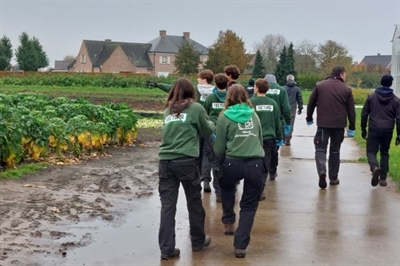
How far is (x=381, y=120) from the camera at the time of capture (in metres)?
11.1

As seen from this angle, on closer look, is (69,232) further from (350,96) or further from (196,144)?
(350,96)

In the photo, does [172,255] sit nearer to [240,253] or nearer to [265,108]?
[240,253]

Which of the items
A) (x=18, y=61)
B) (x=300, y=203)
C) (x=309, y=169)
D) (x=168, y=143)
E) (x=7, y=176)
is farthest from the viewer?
(x=18, y=61)

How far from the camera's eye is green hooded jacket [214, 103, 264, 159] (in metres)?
6.98

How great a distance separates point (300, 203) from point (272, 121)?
1.25 m

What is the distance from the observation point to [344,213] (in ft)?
29.9

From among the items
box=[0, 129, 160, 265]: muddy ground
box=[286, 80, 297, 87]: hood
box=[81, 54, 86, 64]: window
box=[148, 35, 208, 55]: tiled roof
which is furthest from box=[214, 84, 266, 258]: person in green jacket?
box=[81, 54, 86, 64]: window

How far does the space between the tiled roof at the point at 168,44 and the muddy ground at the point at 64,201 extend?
313 ft

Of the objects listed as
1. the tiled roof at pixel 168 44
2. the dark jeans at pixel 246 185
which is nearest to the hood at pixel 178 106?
the dark jeans at pixel 246 185

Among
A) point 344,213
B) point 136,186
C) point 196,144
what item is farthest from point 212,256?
point 136,186

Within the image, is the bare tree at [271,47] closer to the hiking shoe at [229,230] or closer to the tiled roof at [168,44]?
the tiled roof at [168,44]

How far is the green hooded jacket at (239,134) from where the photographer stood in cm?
698

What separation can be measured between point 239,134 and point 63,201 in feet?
10.8

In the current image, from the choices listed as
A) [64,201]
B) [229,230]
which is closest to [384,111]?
[229,230]
